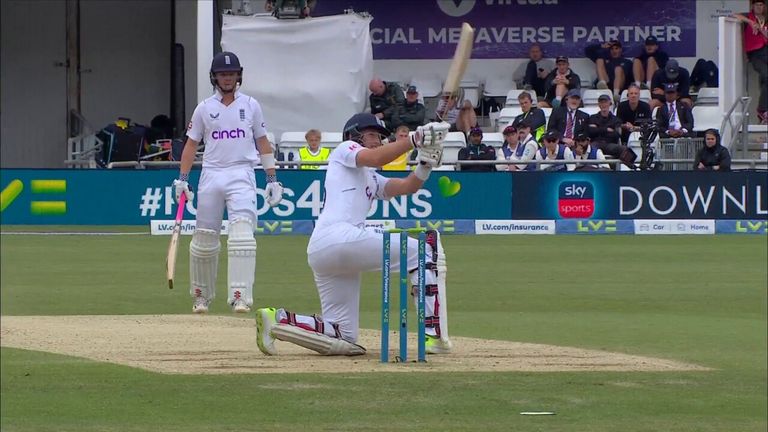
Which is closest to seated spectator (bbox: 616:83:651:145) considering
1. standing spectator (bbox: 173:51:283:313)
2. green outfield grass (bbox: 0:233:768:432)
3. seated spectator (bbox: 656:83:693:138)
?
seated spectator (bbox: 656:83:693:138)

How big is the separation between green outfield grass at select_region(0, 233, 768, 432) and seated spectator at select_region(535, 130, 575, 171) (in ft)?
6.44

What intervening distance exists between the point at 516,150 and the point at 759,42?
16.5 feet

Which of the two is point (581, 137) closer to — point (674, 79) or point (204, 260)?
point (674, 79)

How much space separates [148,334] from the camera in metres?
9.87

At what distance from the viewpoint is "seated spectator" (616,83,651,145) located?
21.0 meters

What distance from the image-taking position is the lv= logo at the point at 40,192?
741 inches

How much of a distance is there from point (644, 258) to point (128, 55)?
49.5 ft

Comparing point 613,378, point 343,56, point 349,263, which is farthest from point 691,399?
point 343,56

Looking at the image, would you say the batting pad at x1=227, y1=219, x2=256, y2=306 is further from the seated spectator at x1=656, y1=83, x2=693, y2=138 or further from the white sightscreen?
the white sightscreen

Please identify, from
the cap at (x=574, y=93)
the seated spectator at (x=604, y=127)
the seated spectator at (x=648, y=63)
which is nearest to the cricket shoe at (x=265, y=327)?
the seated spectator at (x=604, y=127)

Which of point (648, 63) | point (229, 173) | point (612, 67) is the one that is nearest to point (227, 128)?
point (229, 173)

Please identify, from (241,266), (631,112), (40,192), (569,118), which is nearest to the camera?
(241,266)

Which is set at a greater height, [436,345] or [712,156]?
[712,156]

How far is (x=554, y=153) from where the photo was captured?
65.0ft
